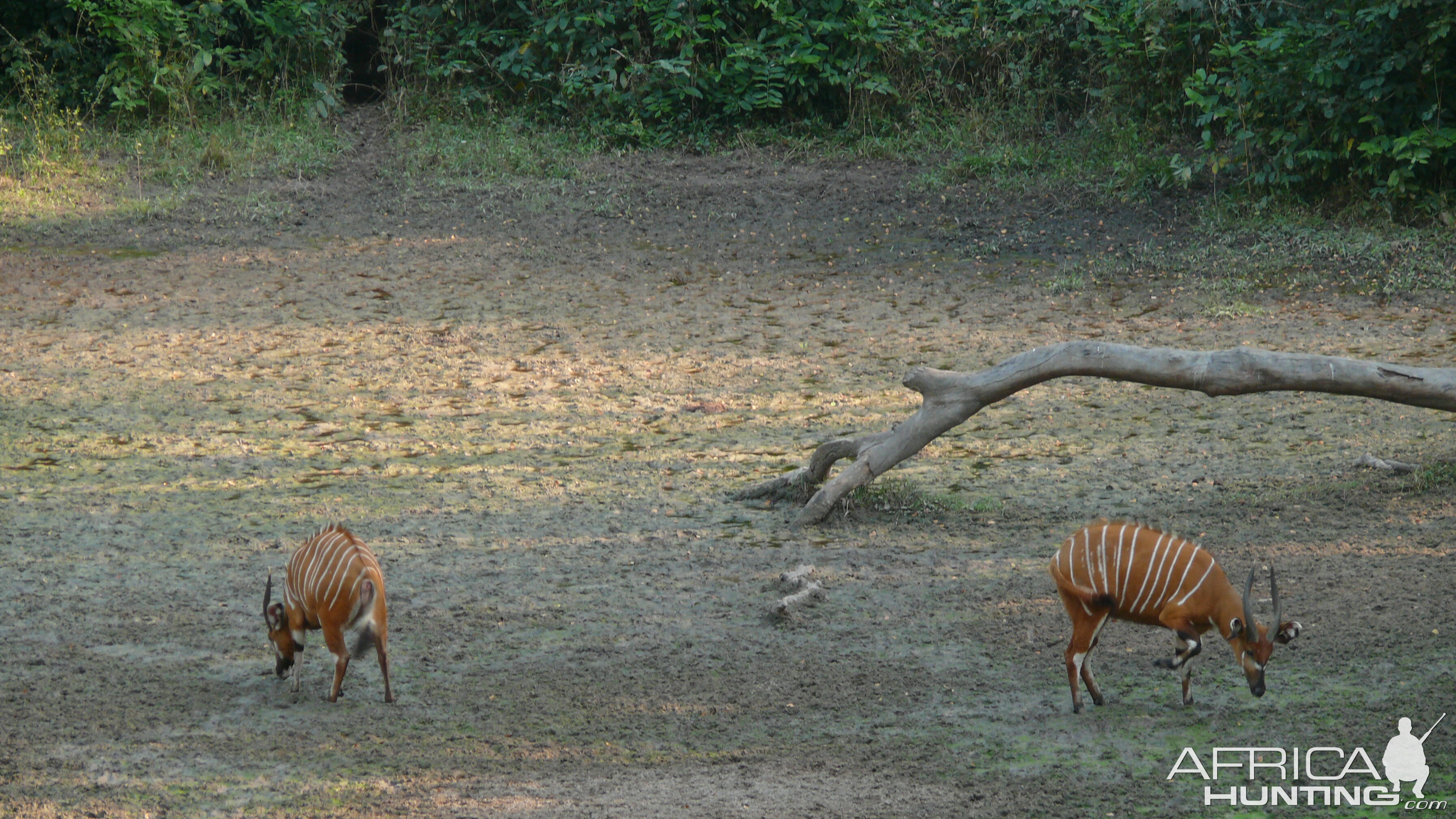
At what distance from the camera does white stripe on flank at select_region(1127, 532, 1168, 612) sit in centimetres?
443

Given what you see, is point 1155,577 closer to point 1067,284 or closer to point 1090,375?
point 1090,375

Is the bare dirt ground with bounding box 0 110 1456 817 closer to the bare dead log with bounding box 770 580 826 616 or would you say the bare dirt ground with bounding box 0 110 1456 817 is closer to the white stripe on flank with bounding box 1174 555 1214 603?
the bare dead log with bounding box 770 580 826 616

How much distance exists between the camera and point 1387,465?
684 centimetres

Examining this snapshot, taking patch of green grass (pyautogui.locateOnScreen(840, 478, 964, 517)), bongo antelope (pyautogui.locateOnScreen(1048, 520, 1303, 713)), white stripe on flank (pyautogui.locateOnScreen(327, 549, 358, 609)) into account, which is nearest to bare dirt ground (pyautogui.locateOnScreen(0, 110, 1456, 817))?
patch of green grass (pyautogui.locateOnScreen(840, 478, 964, 517))

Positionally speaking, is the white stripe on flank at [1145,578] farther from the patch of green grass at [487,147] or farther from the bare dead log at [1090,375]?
the patch of green grass at [487,147]

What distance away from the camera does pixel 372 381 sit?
873 centimetres

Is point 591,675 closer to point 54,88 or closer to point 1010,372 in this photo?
point 1010,372

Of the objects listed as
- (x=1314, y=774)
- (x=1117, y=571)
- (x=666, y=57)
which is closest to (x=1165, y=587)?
(x=1117, y=571)

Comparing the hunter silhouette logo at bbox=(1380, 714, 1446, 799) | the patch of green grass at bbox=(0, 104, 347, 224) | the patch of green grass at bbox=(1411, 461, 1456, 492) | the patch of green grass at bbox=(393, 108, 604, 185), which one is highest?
the patch of green grass at bbox=(1411, 461, 1456, 492)

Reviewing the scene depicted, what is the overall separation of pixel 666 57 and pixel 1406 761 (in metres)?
11.5

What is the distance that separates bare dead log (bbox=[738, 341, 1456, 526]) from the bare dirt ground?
23 centimetres

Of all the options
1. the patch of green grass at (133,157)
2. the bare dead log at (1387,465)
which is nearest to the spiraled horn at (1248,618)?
the bare dead log at (1387,465)

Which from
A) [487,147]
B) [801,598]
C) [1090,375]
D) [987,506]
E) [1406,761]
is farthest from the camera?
[487,147]

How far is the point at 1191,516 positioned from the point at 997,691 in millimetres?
2108
